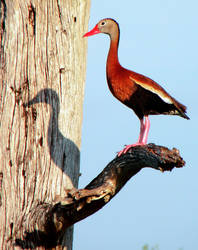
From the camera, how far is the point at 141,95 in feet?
15.3

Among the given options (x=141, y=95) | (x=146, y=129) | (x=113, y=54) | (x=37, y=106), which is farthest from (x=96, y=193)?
(x=113, y=54)

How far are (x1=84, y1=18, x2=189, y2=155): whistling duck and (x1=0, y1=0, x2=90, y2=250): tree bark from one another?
42 centimetres

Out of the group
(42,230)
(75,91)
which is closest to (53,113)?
(75,91)

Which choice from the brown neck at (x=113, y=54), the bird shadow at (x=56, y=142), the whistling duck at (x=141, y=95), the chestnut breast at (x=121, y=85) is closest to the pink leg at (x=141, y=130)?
the whistling duck at (x=141, y=95)

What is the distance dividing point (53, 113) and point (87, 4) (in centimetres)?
116

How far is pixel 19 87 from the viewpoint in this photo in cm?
423

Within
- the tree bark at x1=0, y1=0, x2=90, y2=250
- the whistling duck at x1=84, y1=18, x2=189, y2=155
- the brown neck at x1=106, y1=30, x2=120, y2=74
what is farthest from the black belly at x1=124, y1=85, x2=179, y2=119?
the tree bark at x1=0, y1=0, x2=90, y2=250

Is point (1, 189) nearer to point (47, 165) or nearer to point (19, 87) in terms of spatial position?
point (47, 165)

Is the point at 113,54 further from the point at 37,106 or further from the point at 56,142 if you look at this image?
the point at 56,142

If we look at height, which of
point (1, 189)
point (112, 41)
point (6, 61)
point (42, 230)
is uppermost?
point (112, 41)

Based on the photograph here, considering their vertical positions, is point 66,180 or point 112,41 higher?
point 112,41

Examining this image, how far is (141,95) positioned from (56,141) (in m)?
1.04

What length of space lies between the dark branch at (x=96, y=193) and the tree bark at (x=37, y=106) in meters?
0.15

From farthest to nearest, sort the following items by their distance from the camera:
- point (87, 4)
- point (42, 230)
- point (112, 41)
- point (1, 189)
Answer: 1. point (112, 41)
2. point (87, 4)
3. point (1, 189)
4. point (42, 230)
